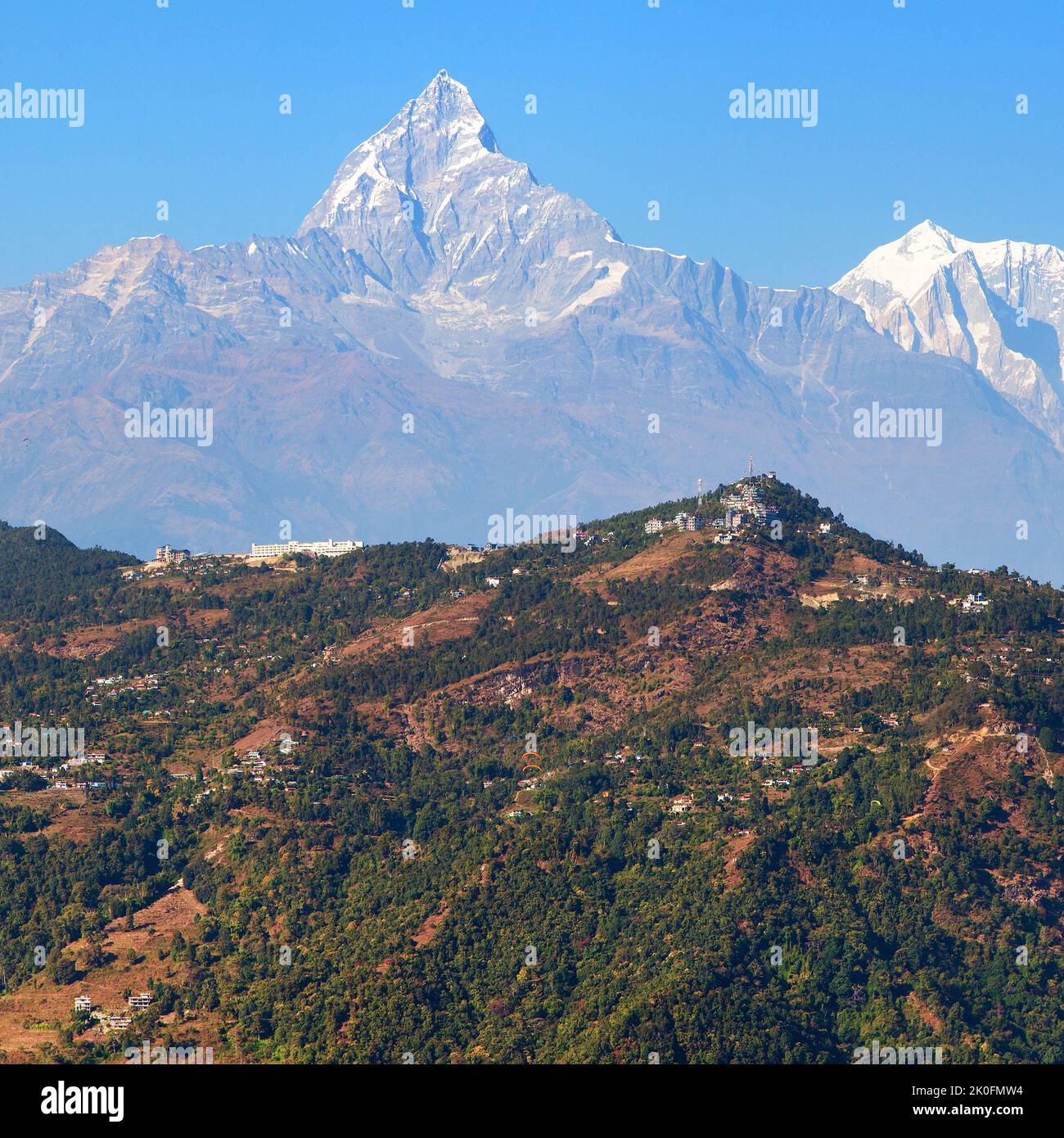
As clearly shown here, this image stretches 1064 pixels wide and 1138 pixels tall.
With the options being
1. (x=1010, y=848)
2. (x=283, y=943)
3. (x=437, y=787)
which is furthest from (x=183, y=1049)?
(x=1010, y=848)

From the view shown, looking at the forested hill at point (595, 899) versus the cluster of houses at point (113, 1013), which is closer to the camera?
the forested hill at point (595, 899)

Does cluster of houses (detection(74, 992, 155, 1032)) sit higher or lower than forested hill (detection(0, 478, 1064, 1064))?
lower

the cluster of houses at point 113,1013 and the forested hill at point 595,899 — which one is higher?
the forested hill at point 595,899

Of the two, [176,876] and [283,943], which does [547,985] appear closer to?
[283,943]

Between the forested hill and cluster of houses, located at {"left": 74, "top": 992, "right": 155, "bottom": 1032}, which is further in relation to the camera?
cluster of houses, located at {"left": 74, "top": 992, "right": 155, "bottom": 1032}

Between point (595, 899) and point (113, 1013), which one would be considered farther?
point (595, 899)

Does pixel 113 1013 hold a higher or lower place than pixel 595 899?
lower
